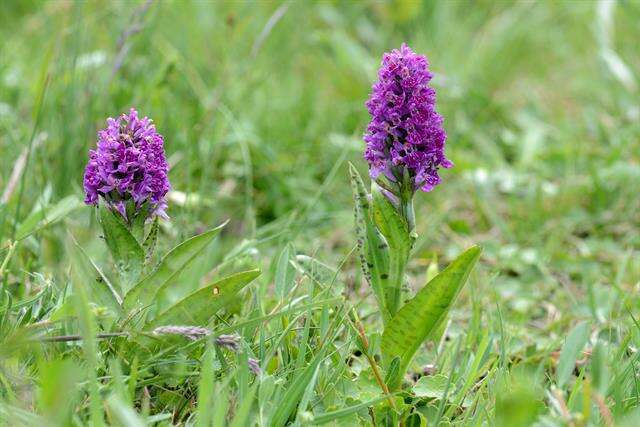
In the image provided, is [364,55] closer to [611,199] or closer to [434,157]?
[611,199]

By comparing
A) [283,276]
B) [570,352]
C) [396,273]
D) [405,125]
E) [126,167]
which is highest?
[126,167]

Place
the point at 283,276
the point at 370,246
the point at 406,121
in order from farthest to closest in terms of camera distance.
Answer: the point at 283,276 → the point at 370,246 → the point at 406,121

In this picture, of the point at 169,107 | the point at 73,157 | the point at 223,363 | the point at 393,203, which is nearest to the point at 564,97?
the point at 169,107

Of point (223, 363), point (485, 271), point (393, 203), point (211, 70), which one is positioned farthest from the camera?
point (211, 70)

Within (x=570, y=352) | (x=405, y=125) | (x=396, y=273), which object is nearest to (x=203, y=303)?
(x=396, y=273)

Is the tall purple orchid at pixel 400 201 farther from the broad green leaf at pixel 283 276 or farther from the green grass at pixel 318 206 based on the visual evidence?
the broad green leaf at pixel 283 276

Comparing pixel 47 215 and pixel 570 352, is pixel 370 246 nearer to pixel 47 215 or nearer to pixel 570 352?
pixel 570 352
